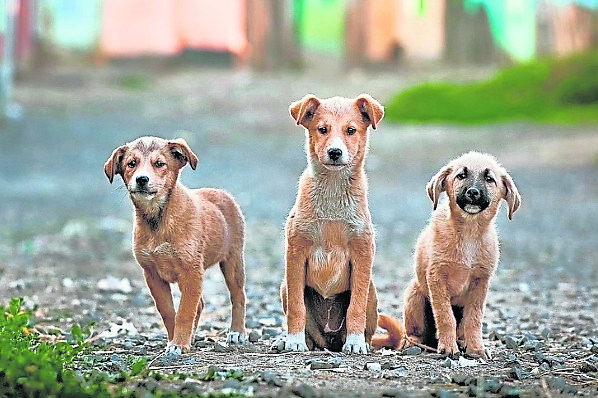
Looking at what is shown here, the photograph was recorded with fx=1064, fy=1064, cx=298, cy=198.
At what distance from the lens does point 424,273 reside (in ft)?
20.4

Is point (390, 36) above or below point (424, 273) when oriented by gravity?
above

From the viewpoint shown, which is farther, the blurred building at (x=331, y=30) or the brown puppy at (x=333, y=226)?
the blurred building at (x=331, y=30)

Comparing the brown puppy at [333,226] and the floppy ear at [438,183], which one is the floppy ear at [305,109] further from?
the floppy ear at [438,183]

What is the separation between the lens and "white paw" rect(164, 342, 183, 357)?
231 inches

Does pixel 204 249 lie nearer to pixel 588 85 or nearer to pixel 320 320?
pixel 320 320

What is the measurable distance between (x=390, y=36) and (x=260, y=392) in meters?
23.9

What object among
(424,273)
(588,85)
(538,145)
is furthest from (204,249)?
(588,85)

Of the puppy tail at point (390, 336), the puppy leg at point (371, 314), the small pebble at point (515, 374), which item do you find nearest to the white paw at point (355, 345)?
the puppy leg at point (371, 314)

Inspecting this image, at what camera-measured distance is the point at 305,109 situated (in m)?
6.00

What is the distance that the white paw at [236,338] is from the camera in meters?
6.57

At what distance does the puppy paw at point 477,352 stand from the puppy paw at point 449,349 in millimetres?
78

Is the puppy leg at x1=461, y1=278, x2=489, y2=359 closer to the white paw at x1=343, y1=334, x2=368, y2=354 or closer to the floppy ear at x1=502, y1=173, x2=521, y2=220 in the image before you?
the floppy ear at x1=502, y1=173, x2=521, y2=220

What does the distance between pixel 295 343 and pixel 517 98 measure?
19.0m

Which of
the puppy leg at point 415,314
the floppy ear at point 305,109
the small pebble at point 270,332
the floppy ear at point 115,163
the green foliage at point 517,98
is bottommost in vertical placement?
the small pebble at point 270,332
